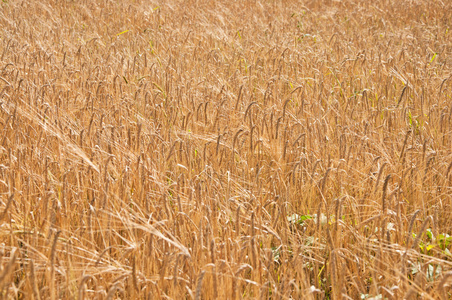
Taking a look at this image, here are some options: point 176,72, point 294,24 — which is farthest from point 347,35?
point 176,72

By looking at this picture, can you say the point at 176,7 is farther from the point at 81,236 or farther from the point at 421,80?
the point at 81,236

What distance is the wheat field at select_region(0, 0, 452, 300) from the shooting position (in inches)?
51.1

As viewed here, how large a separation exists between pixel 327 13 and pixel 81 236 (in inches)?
230

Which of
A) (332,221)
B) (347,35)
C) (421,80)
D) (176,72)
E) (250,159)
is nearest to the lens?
(332,221)

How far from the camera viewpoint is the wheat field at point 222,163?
1297 millimetres

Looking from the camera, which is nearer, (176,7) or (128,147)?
(128,147)

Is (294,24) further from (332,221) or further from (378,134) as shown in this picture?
(332,221)

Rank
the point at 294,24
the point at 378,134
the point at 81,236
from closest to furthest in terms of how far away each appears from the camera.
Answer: the point at 81,236 → the point at 378,134 → the point at 294,24

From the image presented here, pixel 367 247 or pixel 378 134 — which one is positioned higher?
pixel 378 134

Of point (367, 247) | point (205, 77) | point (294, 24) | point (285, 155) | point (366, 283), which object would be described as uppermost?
point (294, 24)

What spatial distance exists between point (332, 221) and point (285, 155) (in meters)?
0.45

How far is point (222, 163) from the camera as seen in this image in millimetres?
2113

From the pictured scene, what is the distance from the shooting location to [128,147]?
2.12 metres

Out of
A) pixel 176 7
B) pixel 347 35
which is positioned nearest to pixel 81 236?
pixel 347 35
